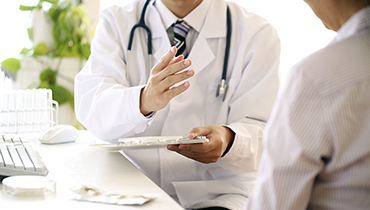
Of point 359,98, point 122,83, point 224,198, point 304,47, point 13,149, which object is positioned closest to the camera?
point 359,98

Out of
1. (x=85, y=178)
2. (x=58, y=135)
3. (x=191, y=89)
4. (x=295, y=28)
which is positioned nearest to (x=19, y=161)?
(x=85, y=178)

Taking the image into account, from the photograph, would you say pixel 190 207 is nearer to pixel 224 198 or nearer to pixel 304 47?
pixel 224 198

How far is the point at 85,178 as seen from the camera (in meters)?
0.78

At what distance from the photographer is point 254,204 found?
1.59 ft

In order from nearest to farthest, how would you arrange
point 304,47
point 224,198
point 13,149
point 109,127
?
point 13,149 → point 224,198 → point 109,127 → point 304,47

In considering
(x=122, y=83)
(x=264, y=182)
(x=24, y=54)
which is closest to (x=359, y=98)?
(x=264, y=182)

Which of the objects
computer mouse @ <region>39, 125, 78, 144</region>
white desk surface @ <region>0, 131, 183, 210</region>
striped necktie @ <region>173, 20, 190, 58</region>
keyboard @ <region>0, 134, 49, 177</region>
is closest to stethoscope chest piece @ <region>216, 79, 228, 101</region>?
striped necktie @ <region>173, 20, 190, 58</region>

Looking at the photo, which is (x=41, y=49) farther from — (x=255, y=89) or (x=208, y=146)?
(x=208, y=146)

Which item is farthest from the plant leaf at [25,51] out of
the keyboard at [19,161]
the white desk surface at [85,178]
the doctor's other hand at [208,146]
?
the doctor's other hand at [208,146]

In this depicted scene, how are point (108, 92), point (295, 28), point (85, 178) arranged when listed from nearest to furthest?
point (85, 178)
point (108, 92)
point (295, 28)

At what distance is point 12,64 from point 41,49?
26 cm

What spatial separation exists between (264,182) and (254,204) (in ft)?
0.13

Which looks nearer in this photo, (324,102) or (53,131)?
(324,102)

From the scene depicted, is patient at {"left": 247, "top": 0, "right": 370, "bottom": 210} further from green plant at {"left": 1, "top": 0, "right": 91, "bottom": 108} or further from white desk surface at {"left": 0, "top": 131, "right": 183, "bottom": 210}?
green plant at {"left": 1, "top": 0, "right": 91, "bottom": 108}
